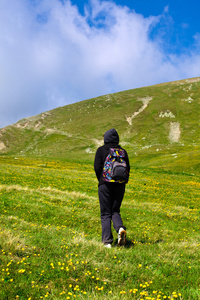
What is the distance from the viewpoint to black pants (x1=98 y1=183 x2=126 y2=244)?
752 cm

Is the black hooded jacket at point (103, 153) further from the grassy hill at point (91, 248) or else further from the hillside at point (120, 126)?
the hillside at point (120, 126)

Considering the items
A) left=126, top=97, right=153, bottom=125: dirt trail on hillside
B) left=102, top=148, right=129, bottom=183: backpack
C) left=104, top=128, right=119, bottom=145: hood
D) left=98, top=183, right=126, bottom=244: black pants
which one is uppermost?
left=126, top=97, right=153, bottom=125: dirt trail on hillside

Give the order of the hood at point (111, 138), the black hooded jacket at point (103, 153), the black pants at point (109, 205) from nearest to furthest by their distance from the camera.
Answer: the black pants at point (109, 205) → the black hooded jacket at point (103, 153) → the hood at point (111, 138)

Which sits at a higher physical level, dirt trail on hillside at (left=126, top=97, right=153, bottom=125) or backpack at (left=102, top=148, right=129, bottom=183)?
dirt trail on hillside at (left=126, top=97, right=153, bottom=125)

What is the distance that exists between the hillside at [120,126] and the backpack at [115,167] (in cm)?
6400

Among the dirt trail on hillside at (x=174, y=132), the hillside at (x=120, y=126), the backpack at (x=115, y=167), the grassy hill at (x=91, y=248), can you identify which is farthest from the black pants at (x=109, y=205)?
the dirt trail on hillside at (x=174, y=132)

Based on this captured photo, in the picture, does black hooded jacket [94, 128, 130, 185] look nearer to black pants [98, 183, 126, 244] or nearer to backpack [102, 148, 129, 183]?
backpack [102, 148, 129, 183]

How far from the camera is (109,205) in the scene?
25.3 ft

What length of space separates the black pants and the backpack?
0.30 m

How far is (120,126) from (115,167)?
120937 mm

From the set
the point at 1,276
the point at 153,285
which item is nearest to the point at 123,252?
the point at 153,285

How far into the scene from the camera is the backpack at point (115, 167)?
7.38 meters

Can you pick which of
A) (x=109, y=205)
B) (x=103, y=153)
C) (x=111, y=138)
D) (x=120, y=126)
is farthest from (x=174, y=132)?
(x=109, y=205)

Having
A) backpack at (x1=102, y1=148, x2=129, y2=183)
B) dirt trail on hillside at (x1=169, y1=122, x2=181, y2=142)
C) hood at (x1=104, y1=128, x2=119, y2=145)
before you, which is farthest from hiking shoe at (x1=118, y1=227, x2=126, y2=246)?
dirt trail on hillside at (x1=169, y1=122, x2=181, y2=142)
